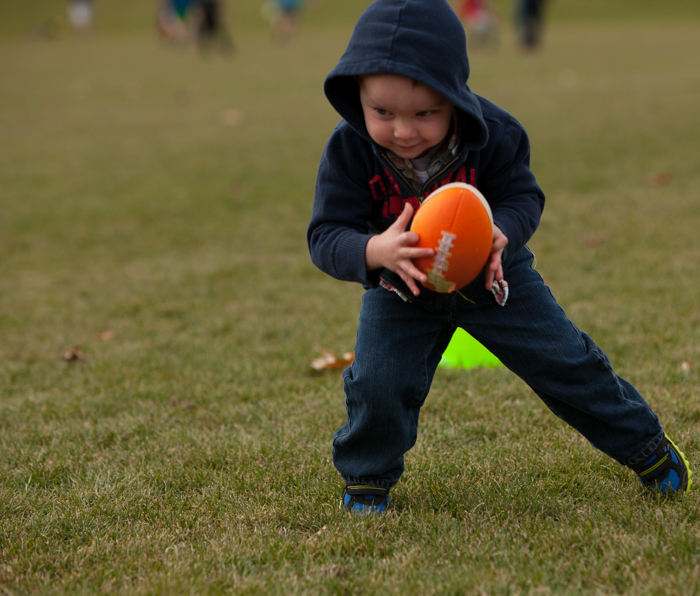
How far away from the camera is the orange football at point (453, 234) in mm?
2201

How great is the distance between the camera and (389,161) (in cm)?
240

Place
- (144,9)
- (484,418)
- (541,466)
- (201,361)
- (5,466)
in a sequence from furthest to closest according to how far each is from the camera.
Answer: (144,9)
(201,361)
(484,418)
(5,466)
(541,466)

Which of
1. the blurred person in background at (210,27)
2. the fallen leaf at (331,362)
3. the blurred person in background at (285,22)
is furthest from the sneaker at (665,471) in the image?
the blurred person in background at (285,22)

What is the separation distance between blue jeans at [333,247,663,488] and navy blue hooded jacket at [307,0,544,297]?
0.35ft

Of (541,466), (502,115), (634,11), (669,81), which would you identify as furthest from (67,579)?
(634,11)

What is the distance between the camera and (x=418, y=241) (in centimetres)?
222

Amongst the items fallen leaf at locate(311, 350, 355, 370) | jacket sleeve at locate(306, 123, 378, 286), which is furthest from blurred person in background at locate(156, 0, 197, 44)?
jacket sleeve at locate(306, 123, 378, 286)

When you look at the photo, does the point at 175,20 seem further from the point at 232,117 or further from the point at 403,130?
the point at 403,130

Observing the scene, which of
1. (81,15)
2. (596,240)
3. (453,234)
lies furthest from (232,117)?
(81,15)

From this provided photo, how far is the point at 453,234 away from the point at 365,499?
3.21 feet

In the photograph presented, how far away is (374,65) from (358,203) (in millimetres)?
453

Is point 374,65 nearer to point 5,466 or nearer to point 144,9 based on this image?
point 5,466

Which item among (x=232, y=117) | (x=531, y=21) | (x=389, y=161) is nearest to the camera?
(x=389, y=161)

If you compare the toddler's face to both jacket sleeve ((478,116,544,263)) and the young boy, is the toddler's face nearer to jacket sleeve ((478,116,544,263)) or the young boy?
the young boy
